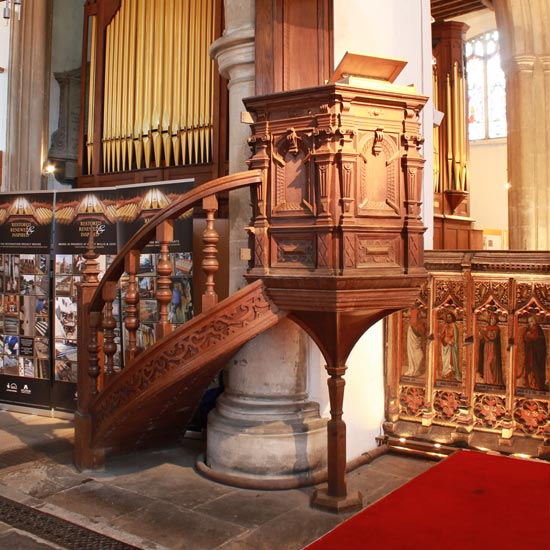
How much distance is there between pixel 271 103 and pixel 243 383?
157cm

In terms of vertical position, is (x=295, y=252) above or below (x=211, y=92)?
below

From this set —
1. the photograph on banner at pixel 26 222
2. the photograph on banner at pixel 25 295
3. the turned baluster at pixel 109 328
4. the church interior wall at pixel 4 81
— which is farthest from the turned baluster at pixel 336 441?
the church interior wall at pixel 4 81

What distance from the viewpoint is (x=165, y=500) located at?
331 cm

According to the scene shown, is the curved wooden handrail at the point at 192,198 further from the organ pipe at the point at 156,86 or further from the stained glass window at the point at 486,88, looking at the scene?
the stained glass window at the point at 486,88

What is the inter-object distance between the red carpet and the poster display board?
3052mm

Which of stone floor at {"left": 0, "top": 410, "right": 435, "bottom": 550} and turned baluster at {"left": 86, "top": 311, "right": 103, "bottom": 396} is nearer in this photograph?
stone floor at {"left": 0, "top": 410, "right": 435, "bottom": 550}

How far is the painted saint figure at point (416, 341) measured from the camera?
4.09 meters

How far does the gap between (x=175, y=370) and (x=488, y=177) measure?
1100 cm

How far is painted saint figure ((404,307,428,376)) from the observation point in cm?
409

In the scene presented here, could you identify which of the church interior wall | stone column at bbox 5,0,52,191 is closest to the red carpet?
stone column at bbox 5,0,52,191

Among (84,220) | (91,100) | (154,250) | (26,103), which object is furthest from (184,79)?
(154,250)

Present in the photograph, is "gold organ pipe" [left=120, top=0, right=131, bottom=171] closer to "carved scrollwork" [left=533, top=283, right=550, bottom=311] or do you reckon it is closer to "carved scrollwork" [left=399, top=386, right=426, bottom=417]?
"carved scrollwork" [left=399, top=386, right=426, bottom=417]

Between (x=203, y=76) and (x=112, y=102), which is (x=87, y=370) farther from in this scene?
(x=112, y=102)

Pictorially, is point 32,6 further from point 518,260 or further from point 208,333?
point 518,260
